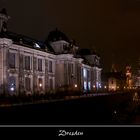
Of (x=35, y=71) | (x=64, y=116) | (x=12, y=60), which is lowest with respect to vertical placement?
(x=64, y=116)

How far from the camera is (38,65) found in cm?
4019

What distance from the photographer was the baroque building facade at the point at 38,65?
3209 centimetres

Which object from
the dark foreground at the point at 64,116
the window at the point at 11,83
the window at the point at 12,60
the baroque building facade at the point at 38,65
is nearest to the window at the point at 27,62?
the baroque building facade at the point at 38,65

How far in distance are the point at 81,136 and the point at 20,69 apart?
3250 centimetres

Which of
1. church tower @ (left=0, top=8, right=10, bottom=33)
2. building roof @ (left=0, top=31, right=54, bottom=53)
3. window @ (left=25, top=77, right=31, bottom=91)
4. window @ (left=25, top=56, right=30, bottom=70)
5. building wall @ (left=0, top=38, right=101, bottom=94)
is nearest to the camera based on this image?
building wall @ (left=0, top=38, right=101, bottom=94)

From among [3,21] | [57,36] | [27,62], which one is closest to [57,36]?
[57,36]

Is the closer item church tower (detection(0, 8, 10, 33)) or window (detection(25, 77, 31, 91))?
church tower (detection(0, 8, 10, 33))

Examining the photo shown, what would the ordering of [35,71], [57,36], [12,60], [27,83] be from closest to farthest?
[12,60], [27,83], [35,71], [57,36]

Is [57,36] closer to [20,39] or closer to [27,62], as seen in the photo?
[27,62]

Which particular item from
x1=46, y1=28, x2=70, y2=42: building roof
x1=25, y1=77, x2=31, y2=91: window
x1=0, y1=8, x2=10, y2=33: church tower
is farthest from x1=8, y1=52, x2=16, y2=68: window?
x1=46, y1=28, x2=70, y2=42: building roof

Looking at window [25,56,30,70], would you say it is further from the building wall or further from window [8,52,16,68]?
window [8,52,16,68]

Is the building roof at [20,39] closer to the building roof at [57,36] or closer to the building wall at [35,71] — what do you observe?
the building wall at [35,71]

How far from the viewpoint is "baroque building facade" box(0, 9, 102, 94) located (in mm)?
32094

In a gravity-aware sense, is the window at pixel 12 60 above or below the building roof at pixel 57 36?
below
